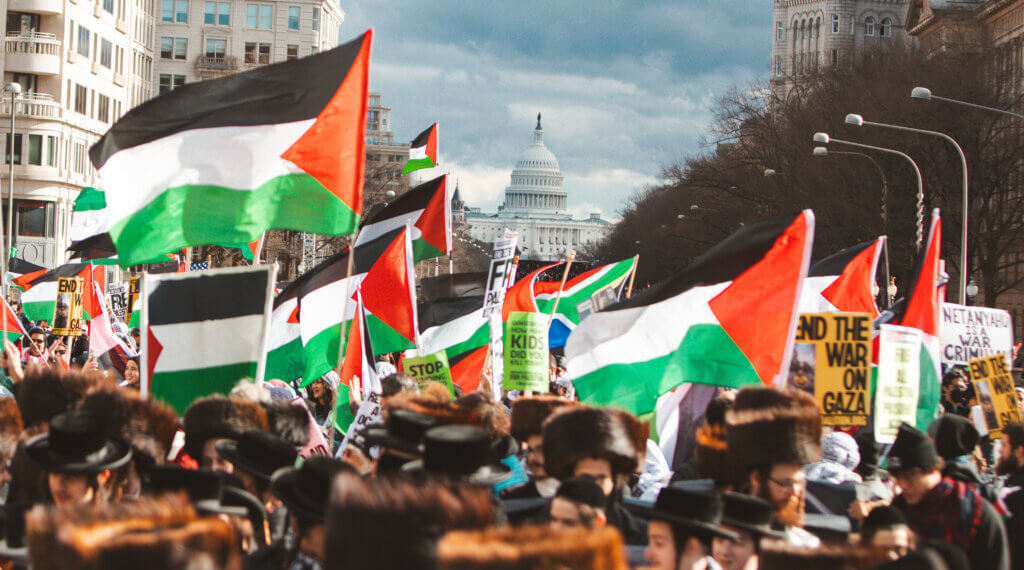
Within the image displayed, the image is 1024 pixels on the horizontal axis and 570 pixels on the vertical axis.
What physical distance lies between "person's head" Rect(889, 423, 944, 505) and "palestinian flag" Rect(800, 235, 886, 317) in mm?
6589

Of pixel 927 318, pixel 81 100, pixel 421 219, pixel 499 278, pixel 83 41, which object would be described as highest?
pixel 83 41

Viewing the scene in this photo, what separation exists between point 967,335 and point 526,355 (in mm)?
3712

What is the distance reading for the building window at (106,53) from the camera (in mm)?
65938

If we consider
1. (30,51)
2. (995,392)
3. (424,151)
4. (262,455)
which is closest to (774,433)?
(262,455)

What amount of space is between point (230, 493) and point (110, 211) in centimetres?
311

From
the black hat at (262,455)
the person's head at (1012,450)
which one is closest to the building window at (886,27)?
the person's head at (1012,450)

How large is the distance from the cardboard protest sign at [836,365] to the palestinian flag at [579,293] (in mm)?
6959

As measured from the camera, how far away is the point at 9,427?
21.6 ft

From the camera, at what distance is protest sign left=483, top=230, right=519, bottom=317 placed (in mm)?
13388

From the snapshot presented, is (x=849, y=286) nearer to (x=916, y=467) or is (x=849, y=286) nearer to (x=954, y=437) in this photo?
(x=954, y=437)

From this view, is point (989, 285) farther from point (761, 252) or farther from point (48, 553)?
point (48, 553)

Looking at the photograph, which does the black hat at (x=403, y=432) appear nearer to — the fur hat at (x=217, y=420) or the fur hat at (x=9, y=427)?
the fur hat at (x=217, y=420)

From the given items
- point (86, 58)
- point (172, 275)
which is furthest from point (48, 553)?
point (86, 58)

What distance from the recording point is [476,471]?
14.9 ft
